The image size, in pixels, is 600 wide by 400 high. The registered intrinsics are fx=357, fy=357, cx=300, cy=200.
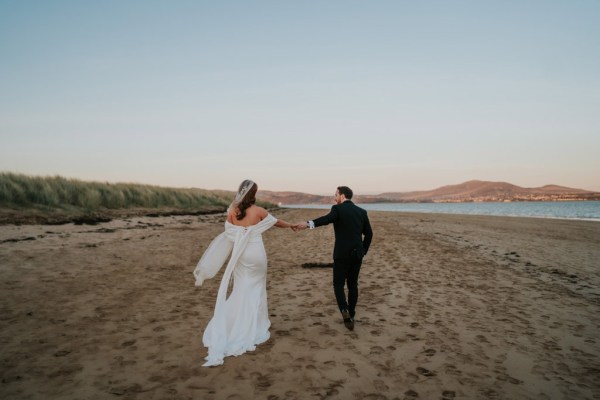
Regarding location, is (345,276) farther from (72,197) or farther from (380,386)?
(72,197)

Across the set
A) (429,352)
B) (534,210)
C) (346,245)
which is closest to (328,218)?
(346,245)

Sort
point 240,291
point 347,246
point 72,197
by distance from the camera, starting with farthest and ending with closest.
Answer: point 72,197 < point 347,246 < point 240,291

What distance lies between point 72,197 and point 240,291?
19118 millimetres

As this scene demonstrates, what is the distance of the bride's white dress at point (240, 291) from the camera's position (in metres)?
5.04

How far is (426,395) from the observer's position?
3.90 m

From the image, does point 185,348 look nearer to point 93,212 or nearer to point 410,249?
point 410,249

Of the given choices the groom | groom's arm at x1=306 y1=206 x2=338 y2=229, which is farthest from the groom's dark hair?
groom's arm at x1=306 y1=206 x2=338 y2=229

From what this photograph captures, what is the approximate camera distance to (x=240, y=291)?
5305 millimetres

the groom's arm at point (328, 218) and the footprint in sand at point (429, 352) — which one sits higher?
the groom's arm at point (328, 218)

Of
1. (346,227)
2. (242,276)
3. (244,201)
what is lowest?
(242,276)

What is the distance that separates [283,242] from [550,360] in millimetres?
13045

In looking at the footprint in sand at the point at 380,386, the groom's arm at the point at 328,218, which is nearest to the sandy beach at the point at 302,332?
the footprint in sand at the point at 380,386

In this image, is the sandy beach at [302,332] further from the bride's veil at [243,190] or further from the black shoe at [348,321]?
the bride's veil at [243,190]

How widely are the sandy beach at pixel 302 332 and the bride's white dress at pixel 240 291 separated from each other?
281 millimetres
